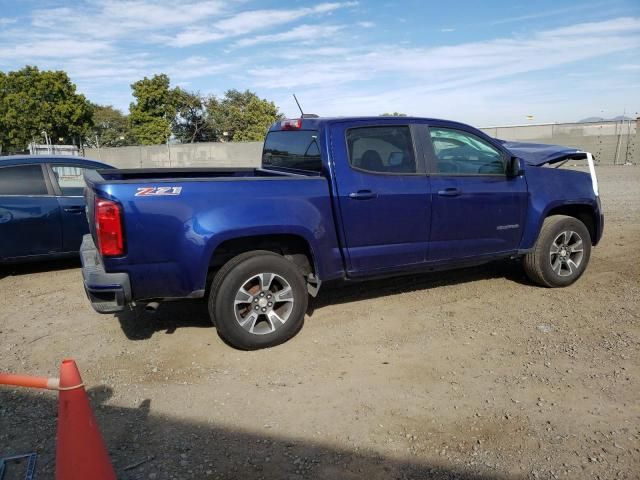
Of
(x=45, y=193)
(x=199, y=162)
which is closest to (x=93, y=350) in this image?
(x=45, y=193)

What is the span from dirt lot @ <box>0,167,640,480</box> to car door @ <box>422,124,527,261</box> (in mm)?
633

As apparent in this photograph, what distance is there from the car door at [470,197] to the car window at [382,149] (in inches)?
8.9

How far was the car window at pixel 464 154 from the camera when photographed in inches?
195

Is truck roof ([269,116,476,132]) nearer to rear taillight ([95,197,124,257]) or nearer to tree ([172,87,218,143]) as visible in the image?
rear taillight ([95,197,124,257])

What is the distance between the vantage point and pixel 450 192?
4828mm

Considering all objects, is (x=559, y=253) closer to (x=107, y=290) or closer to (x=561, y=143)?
(x=107, y=290)

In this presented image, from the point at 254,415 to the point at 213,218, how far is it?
4.73 feet

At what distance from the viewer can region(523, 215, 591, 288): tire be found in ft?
18.0

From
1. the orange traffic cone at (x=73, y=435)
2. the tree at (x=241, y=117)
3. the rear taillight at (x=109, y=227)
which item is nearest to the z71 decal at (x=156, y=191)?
the rear taillight at (x=109, y=227)

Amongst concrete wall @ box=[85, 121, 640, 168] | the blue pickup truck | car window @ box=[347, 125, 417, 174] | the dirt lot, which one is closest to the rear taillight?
the blue pickup truck

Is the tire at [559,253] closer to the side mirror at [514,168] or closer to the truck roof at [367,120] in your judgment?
the side mirror at [514,168]

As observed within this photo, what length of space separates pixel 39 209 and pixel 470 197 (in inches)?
193

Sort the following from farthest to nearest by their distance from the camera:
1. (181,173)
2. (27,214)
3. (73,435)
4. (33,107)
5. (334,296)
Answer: (33,107), (27,214), (334,296), (181,173), (73,435)

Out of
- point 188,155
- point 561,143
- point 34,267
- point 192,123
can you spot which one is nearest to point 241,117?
point 192,123
